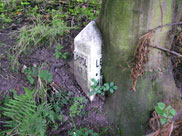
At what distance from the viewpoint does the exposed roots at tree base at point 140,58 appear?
5.85 ft

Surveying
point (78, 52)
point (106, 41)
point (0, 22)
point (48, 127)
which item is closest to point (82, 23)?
point (78, 52)

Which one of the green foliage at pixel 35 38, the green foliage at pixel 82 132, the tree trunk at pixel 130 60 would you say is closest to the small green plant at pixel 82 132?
the green foliage at pixel 82 132

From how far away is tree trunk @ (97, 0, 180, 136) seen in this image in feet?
5.73

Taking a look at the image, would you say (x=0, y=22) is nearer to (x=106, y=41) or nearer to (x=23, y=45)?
(x=23, y=45)

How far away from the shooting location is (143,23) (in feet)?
5.77

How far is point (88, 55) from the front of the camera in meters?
2.14

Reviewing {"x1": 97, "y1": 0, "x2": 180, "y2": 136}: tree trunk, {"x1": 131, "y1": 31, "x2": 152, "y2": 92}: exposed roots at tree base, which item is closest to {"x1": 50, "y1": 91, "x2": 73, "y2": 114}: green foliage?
{"x1": 97, "y1": 0, "x2": 180, "y2": 136}: tree trunk

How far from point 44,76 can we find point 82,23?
3.95 ft

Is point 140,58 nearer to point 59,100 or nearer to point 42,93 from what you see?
point 59,100

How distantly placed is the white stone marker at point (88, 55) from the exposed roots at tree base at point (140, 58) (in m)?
0.45

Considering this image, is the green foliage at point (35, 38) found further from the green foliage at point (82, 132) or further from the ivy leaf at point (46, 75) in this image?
the green foliage at point (82, 132)

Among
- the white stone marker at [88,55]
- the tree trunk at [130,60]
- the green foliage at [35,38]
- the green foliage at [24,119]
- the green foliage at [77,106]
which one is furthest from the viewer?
the green foliage at [35,38]

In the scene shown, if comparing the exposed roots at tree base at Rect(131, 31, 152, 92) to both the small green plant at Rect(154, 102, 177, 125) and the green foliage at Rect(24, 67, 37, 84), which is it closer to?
the small green plant at Rect(154, 102, 177, 125)

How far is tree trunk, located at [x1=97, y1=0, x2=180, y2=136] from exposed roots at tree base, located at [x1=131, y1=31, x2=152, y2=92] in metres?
0.05
